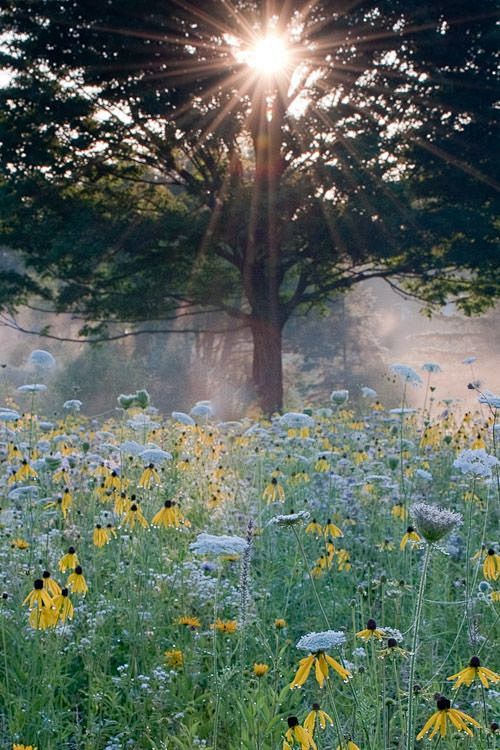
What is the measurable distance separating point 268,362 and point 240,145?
4.05m

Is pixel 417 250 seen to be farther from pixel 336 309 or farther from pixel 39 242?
pixel 336 309

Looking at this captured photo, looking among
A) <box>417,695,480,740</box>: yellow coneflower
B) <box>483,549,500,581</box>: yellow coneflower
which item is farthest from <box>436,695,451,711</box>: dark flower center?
<box>483,549,500,581</box>: yellow coneflower

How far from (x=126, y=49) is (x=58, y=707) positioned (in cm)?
1161

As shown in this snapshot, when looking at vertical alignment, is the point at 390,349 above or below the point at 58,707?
above

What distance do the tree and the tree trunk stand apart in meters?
0.04

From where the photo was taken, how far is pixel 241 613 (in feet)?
7.63

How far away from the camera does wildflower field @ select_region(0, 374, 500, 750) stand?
2316 mm

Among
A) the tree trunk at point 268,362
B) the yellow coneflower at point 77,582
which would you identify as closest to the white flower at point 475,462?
the yellow coneflower at point 77,582

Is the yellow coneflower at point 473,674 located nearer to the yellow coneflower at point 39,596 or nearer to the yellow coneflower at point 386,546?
the yellow coneflower at point 39,596

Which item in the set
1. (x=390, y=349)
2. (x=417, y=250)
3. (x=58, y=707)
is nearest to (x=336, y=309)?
(x=390, y=349)

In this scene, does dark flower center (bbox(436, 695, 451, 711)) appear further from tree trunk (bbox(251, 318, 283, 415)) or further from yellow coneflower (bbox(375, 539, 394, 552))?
tree trunk (bbox(251, 318, 283, 415))

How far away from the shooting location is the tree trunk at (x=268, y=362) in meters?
14.9

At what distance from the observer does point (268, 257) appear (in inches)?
556

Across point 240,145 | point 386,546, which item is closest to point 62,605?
point 386,546
